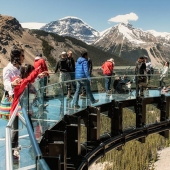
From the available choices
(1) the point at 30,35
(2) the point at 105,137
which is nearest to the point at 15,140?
(2) the point at 105,137

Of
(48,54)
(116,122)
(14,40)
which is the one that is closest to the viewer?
(116,122)

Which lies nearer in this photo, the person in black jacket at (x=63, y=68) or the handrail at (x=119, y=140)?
the handrail at (x=119, y=140)

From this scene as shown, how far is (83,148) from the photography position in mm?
12992

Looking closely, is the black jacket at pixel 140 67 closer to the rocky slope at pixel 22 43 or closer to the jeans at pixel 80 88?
the jeans at pixel 80 88

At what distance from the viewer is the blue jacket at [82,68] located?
11484 mm

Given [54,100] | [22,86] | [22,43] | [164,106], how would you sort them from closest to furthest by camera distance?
[22,86]
[54,100]
[164,106]
[22,43]

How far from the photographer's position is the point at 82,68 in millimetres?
11727

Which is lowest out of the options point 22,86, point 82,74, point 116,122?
point 116,122

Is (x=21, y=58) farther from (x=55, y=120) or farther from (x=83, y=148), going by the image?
(x=83, y=148)

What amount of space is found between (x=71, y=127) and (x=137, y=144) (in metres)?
20.8

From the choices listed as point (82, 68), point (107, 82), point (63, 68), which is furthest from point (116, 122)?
point (82, 68)

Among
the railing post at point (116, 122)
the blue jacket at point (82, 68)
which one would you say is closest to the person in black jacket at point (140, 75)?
the railing post at point (116, 122)

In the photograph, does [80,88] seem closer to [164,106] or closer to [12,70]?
[12,70]

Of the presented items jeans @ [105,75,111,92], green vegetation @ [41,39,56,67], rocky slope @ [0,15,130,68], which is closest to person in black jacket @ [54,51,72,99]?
jeans @ [105,75,111,92]
